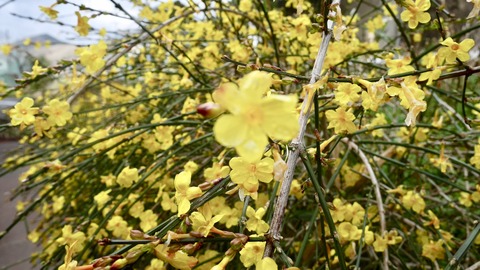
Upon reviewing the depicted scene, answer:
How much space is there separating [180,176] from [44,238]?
1840mm

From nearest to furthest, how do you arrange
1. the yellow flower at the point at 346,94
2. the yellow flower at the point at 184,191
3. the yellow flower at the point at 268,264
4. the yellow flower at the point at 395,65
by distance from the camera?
the yellow flower at the point at 268,264, the yellow flower at the point at 184,191, the yellow flower at the point at 346,94, the yellow flower at the point at 395,65

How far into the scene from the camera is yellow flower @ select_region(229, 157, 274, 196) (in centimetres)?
65

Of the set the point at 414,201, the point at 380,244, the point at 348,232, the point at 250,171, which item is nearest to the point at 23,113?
the point at 250,171

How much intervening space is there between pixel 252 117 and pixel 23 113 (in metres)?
0.90

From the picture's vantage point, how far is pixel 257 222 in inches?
31.7

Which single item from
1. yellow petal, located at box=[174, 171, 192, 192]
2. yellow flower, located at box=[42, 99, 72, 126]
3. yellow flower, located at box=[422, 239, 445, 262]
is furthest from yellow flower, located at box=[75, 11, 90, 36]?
yellow flower, located at box=[422, 239, 445, 262]

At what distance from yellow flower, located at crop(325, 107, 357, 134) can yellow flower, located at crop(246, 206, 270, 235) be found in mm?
235

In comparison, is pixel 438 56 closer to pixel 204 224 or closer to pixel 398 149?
pixel 204 224

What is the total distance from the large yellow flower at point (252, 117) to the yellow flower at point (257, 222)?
359 millimetres

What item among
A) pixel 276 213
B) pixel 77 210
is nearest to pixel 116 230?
pixel 276 213

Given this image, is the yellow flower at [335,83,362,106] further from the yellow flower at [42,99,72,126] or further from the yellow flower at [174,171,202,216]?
the yellow flower at [42,99,72,126]

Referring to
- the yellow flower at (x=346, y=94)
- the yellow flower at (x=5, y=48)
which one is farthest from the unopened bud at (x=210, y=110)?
the yellow flower at (x=5, y=48)

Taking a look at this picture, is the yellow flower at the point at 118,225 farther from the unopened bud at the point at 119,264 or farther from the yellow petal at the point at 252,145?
the yellow petal at the point at 252,145

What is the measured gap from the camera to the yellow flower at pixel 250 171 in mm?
654
